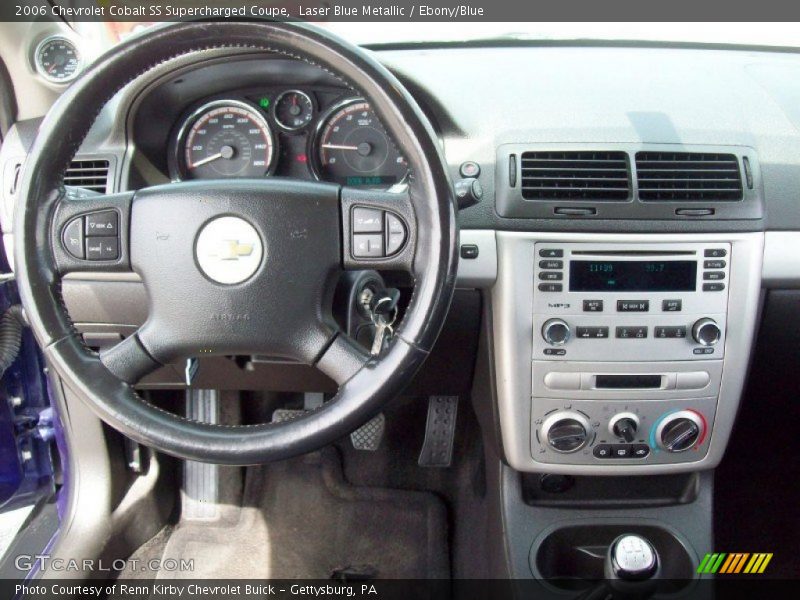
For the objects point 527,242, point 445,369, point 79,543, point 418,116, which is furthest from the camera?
point 79,543

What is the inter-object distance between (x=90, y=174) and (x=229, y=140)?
12.2 inches

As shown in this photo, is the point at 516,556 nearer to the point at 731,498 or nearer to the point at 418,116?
the point at 731,498

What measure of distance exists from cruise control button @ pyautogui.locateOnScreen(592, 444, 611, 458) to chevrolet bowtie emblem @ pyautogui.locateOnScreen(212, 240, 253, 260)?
88 centimetres

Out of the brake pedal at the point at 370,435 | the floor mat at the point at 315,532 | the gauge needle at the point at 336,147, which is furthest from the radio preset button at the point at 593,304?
the floor mat at the point at 315,532

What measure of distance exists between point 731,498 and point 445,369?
Answer: 918 millimetres

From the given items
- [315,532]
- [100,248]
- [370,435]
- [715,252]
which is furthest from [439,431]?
[100,248]

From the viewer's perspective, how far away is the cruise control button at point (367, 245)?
1055 millimetres

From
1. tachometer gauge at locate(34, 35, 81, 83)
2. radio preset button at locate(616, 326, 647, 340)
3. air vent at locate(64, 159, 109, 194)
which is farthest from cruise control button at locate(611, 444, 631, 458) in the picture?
tachometer gauge at locate(34, 35, 81, 83)

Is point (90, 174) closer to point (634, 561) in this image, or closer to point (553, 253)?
point (553, 253)

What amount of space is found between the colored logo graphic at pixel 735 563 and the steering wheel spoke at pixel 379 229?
108 cm

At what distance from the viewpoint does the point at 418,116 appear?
3.26ft

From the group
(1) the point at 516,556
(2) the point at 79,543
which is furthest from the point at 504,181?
(2) the point at 79,543

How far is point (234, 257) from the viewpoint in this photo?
3.52 ft

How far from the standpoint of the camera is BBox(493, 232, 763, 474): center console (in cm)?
138
